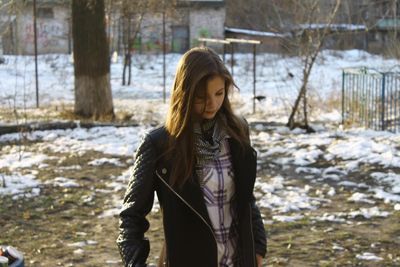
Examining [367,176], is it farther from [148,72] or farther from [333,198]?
[148,72]

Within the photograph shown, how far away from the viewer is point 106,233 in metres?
6.34

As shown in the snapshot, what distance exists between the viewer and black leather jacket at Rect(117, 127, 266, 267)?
245 centimetres

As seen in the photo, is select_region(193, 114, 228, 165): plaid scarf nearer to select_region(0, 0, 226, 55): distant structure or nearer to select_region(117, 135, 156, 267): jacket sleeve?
select_region(117, 135, 156, 267): jacket sleeve

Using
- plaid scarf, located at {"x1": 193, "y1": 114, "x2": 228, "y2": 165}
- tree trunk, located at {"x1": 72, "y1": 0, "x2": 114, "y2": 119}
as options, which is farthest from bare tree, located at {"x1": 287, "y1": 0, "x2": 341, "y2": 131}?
plaid scarf, located at {"x1": 193, "y1": 114, "x2": 228, "y2": 165}

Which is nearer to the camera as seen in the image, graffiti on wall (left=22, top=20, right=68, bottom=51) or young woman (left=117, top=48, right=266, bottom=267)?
young woman (left=117, top=48, right=266, bottom=267)

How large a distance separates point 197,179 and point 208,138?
164mm

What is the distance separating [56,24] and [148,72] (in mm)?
10635

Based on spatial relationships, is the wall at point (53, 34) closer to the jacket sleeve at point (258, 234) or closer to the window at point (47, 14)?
the window at point (47, 14)

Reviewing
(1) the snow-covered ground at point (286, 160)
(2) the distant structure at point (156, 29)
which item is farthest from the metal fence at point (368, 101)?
(2) the distant structure at point (156, 29)

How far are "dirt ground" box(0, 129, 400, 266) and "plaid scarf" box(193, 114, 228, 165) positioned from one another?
120 inches

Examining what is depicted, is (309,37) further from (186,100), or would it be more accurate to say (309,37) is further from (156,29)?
(156,29)

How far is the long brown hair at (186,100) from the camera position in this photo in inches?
94.7

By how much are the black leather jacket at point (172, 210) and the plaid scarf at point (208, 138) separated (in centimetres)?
6

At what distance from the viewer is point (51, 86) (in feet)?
80.8
